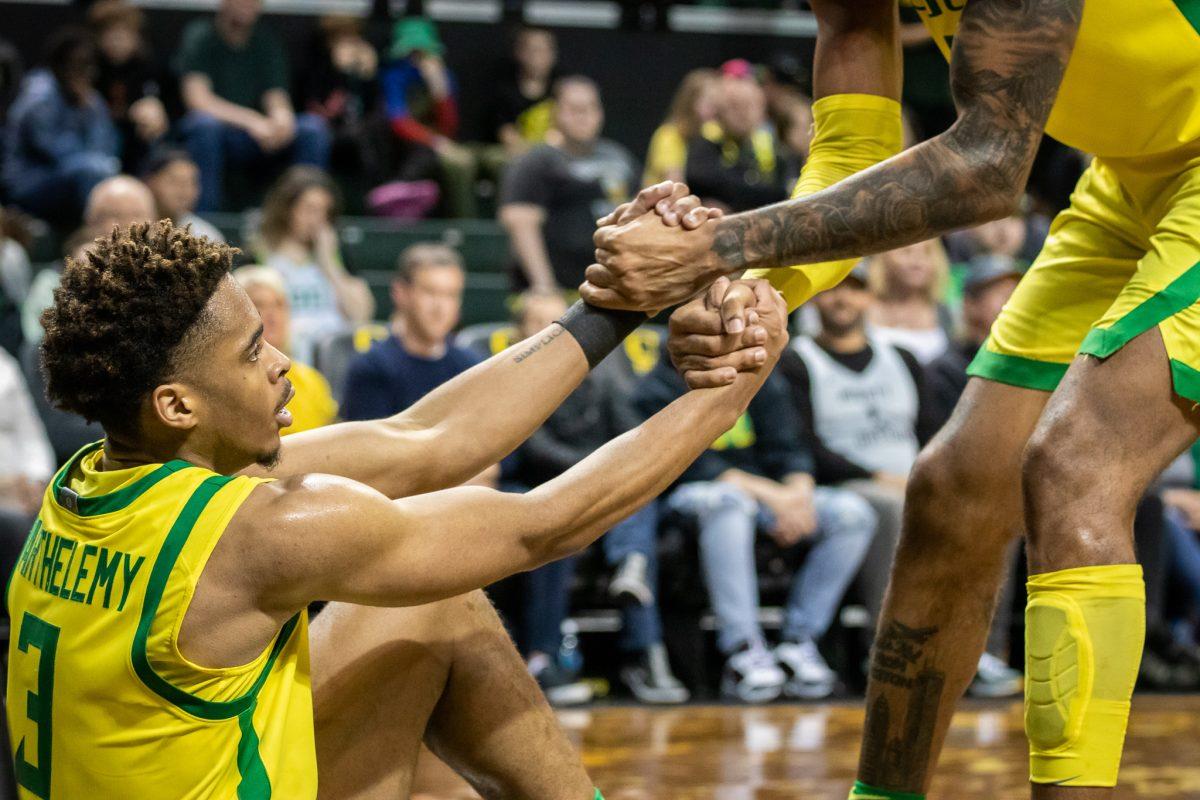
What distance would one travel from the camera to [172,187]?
6.48 metres

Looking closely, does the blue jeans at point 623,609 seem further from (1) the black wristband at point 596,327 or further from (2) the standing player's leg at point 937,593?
(1) the black wristband at point 596,327

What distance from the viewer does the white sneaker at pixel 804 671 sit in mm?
5207

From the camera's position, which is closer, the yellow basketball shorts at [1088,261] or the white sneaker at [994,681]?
the yellow basketball shorts at [1088,261]

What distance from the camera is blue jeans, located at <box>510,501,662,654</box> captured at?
5.18 metres

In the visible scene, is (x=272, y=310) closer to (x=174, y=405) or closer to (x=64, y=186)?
(x=64, y=186)

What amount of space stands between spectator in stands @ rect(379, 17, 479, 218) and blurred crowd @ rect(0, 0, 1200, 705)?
238mm

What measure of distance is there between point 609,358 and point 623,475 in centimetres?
343

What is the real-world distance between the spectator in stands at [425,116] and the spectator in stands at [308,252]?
1505 millimetres

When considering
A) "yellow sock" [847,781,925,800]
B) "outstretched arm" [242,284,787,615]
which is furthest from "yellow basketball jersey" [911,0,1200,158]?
"yellow sock" [847,781,925,800]

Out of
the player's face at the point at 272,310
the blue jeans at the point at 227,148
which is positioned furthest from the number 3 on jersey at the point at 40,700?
the blue jeans at the point at 227,148

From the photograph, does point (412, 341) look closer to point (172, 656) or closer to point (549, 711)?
point (549, 711)

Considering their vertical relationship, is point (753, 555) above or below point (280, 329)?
below

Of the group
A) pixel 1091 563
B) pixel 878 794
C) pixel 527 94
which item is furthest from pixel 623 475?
pixel 527 94

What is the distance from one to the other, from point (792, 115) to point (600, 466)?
6158 mm
